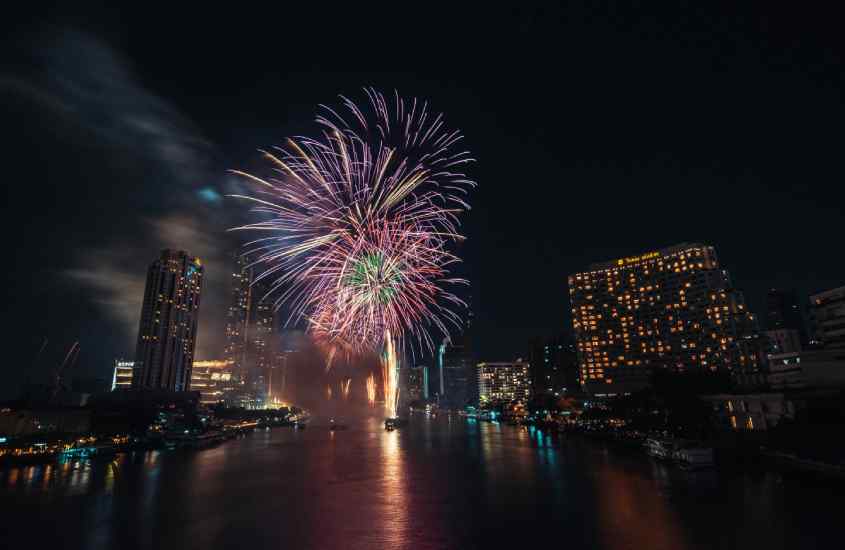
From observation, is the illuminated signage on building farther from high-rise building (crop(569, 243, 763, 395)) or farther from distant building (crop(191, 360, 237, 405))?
distant building (crop(191, 360, 237, 405))

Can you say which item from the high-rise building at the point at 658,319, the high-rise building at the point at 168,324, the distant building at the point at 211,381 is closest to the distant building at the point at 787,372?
the high-rise building at the point at 658,319

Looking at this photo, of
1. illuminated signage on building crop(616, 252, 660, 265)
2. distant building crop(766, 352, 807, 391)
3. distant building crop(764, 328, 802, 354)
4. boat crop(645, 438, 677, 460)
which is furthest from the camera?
illuminated signage on building crop(616, 252, 660, 265)

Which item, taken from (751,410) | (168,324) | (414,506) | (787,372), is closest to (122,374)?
(168,324)

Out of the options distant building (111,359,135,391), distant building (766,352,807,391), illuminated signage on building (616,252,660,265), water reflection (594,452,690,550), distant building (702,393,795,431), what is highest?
illuminated signage on building (616,252,660,265)

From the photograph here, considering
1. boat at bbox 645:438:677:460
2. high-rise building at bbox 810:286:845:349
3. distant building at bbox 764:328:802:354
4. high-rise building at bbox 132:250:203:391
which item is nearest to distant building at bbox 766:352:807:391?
high-rise building at bbox 810:286:845:349

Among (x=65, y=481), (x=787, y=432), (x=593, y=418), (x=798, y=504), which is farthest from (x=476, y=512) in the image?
(x=593, y=418)
